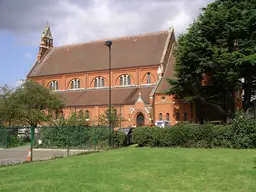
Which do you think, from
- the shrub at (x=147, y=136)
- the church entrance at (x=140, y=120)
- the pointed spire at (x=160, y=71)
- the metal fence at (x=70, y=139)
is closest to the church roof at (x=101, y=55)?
the pointed spire at (x=160, y=71)

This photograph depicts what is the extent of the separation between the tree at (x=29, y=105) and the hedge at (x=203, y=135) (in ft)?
52.5

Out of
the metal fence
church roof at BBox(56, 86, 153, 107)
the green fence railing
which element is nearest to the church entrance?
church roof at BBox(56, 86, 153, 107)

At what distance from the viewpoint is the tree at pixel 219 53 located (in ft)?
98.7

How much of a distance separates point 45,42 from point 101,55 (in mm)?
15762

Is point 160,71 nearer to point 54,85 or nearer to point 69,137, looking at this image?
point 54,85

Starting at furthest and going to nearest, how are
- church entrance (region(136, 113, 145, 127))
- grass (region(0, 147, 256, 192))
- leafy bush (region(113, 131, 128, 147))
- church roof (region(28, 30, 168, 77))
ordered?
church roof (region(28, 30, 168, 77)) < church entrance (region(136, 113, 145, 127)) < leafy bush (region(113, 131, 128, 147)) < grass (region(0, 147, 256, 192))

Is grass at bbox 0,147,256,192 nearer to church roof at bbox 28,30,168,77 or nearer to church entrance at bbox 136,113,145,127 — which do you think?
church entrance at bbox 136,113,145,127

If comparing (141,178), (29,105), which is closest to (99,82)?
(29,105)

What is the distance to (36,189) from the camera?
879 cm

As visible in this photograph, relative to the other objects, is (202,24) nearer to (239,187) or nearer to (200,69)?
(200,69)

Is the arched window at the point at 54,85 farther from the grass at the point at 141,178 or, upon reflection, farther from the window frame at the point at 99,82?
the grass at the point at 141,178

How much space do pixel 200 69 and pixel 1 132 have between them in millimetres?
21781

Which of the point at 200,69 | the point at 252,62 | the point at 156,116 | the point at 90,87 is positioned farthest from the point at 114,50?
the point at 252,62

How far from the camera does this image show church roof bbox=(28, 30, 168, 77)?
171 feet
